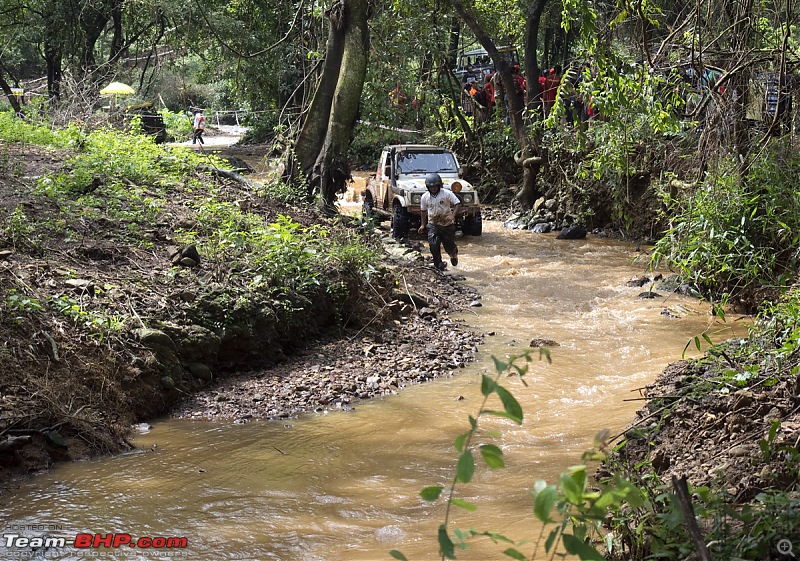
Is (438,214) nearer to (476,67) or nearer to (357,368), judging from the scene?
(357,368)

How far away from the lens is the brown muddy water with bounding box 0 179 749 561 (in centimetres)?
453

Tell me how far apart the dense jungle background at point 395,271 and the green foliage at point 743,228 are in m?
0.03

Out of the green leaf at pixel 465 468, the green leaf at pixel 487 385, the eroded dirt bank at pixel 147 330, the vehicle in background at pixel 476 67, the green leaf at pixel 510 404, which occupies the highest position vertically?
the vehicle in background at pixel 476 67

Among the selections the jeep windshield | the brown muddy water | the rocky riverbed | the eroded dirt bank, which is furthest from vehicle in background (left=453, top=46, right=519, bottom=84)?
the brown muddy water

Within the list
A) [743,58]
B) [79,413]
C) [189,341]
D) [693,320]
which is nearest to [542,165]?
[693,320]

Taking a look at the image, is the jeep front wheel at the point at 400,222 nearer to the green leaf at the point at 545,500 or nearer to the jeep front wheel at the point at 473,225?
the jeep front wheel at the point at 473,225

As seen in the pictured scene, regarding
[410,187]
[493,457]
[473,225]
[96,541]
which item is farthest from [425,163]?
[493,457]

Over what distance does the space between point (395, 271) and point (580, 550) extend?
29.6ft

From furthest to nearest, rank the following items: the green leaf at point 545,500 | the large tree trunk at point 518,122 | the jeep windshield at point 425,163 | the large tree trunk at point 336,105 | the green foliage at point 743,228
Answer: the large tree trunk at point 518,122 → the jeep windshield at point 425,163 → the large tree trunk at point 336,105 → the green foliage at point 743,228 → the green leaf at point 545,500

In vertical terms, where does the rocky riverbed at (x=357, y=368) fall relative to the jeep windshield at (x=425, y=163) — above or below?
below

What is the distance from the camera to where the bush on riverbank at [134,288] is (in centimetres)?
623

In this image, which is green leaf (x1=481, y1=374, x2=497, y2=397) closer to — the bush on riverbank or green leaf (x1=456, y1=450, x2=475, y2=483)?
green leaf (x1=456, y1=450, x2=475, y2=483)

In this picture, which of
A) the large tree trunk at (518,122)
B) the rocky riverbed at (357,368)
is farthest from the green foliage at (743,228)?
the large tree trunk at (518,122)

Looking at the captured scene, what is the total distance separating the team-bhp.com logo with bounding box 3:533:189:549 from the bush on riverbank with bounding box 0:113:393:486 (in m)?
1.21
